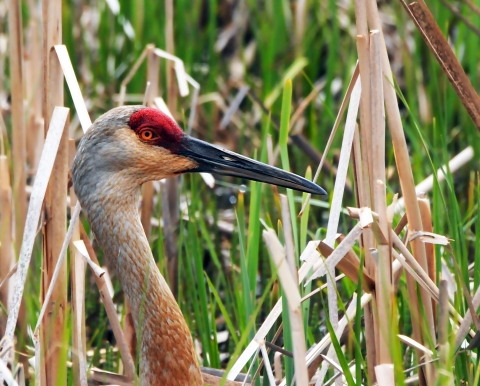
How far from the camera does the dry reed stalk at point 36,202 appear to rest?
6.81 feet

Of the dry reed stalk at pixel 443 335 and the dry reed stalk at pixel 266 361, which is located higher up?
the dry reed stalk at pixel 443 335

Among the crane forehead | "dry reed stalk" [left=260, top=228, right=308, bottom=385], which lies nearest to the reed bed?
"dry reed stalk" [left=260, top=228, right=308, bottom=385]

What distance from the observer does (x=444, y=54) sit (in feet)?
6.86

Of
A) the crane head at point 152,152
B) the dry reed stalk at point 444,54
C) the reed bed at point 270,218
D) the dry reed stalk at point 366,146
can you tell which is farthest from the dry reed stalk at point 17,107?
the dry reed stalk at point 444,54

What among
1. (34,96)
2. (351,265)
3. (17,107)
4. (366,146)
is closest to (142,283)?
(351,265)

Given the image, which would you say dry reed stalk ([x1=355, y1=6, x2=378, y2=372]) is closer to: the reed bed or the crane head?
the reed bed

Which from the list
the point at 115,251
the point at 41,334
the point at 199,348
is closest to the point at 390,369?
the point at 115,251

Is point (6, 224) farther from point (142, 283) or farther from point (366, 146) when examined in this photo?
point (366, 146)

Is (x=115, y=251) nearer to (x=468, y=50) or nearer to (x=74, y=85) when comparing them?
(x=74, y=85)

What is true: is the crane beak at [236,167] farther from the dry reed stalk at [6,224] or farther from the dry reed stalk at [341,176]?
the dry reed stalk at [6,224]

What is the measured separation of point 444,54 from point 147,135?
87 centimetres

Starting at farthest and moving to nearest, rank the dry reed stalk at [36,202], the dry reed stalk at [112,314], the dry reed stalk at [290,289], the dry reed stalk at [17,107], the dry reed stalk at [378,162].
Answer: the dry reed stalk at [17,107], the dry reed stalk at [112,314], the dry reed stalk at [36,202], the dry reed stalk at [378,162], the dry reed stalk at [290,289]

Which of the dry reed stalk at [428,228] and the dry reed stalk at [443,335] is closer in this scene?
the dry reed stalk at [443,335]

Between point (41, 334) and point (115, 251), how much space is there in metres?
0.31
